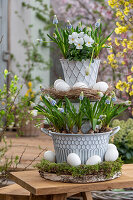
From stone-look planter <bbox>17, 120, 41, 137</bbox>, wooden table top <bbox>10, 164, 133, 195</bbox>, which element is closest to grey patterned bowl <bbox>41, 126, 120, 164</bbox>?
wooden table top <bbox>10, 164, 133, 195</bbox>

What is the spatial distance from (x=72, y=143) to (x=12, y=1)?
4.52 metres

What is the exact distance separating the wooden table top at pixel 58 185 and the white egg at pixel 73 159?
0.09 metres

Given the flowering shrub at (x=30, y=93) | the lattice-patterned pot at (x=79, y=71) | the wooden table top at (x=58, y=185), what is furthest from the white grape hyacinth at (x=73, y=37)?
the flowering shrub at (x=30, y=93)

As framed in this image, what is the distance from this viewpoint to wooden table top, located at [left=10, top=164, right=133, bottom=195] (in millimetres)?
1551

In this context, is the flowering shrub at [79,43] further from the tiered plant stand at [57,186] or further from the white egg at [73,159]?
the tiered plant stand at [57,186]

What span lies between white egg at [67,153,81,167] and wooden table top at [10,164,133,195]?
0.09m

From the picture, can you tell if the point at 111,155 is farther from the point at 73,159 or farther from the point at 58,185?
the point at 58,185

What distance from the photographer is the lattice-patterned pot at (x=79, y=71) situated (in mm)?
1807

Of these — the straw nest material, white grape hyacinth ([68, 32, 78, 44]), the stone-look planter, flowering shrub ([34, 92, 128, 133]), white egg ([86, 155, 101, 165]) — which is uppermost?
white grape hyacinth ([68, 32, 78, 44])

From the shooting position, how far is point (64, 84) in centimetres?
177

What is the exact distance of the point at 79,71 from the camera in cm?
181

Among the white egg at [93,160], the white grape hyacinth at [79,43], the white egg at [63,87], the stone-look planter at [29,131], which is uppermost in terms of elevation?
the white grape hyacinth at [79,43]

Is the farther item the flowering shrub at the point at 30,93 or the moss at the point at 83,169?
the flowering shrub at the point at 30,93

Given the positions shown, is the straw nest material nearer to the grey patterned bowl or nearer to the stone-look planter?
the grey patterned bowl
